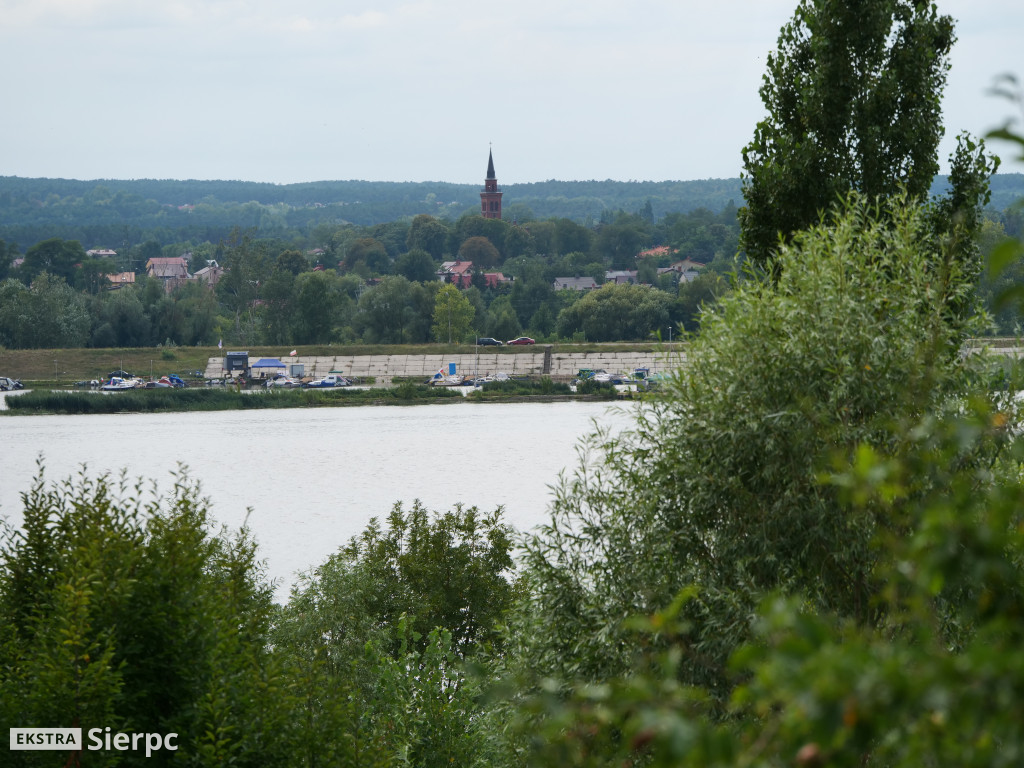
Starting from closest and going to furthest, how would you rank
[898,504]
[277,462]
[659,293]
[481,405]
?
[898,504] → [277,462] → [481,405] → [659,293]

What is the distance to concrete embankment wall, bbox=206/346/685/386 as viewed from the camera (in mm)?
72500

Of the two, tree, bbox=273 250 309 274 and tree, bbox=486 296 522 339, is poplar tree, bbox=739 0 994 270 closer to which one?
tree, bbox=486 296 522 339

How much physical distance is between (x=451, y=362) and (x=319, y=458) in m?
25.8

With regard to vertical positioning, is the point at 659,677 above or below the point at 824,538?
below

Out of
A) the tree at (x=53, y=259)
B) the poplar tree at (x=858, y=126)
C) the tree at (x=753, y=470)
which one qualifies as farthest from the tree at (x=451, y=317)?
the tree at (x=753, y=470)

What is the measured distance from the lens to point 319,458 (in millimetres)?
49781

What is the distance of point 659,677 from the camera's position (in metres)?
7.69

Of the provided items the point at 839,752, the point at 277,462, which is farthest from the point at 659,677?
the point at 277,462

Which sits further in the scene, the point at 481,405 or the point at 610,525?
the point at 481,405

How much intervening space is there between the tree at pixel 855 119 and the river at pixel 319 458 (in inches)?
727

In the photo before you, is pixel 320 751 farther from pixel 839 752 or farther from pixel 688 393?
pixel 839 752

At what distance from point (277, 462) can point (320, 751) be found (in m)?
42.8

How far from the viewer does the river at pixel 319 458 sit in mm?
36812

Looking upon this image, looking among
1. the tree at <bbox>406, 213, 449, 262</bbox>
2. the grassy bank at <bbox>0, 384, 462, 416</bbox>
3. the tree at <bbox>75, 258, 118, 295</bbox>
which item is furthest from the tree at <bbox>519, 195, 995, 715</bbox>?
the tree at <bbox>406, 213, 449, 262</bbox>
